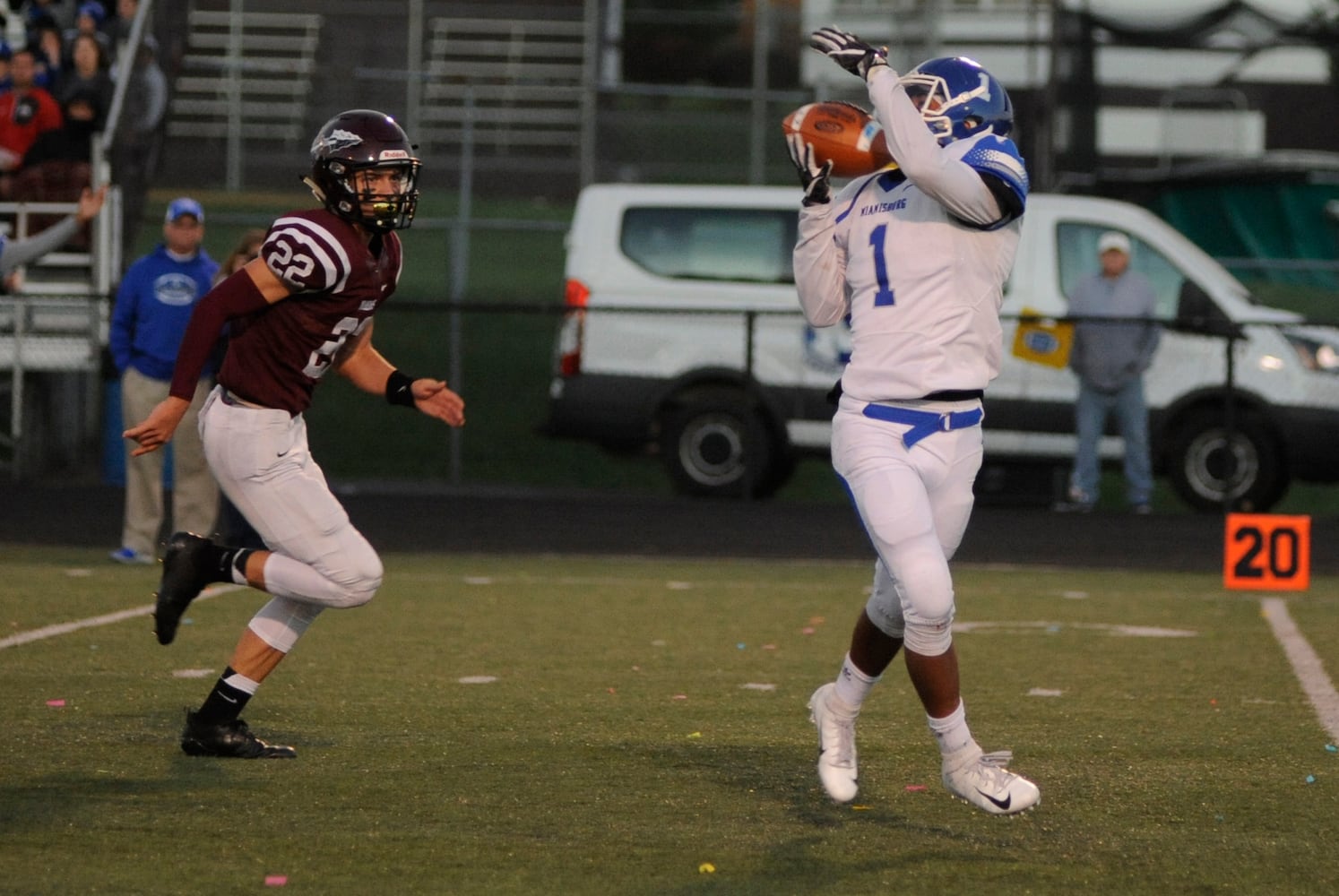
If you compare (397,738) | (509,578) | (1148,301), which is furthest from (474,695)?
(1148,301)

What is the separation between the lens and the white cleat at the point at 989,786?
5.00m

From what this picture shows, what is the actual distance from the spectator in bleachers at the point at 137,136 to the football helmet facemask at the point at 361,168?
10.8 m

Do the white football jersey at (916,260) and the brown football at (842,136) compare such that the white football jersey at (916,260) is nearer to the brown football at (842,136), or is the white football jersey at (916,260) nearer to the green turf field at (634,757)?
the brown football at (842,136)

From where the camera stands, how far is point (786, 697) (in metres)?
7.15

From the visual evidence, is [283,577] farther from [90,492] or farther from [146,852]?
[90,492]

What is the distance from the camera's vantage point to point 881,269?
5.31 m

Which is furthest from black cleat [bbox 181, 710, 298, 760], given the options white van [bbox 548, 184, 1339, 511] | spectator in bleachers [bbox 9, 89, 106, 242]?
spectator in bleachers [bbox 9, 89, 106, 242]

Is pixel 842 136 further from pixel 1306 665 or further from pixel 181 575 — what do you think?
pixel 1306 665

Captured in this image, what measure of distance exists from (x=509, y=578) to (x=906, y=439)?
5868 millimetres

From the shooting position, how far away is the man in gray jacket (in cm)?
1348

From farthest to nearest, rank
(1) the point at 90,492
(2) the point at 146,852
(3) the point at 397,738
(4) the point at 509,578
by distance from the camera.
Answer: (1) the point at 90,492 < (4) the point at 509,578 < (3) the point at 397,738 < (2) the point at 146,852

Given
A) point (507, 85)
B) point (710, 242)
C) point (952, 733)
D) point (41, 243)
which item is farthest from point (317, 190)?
point (507, 85)

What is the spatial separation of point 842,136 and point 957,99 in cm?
30

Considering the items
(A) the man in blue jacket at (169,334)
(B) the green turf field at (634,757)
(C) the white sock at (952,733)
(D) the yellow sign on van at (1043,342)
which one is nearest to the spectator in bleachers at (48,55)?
(A) the man in blue jacket at (169,334)
